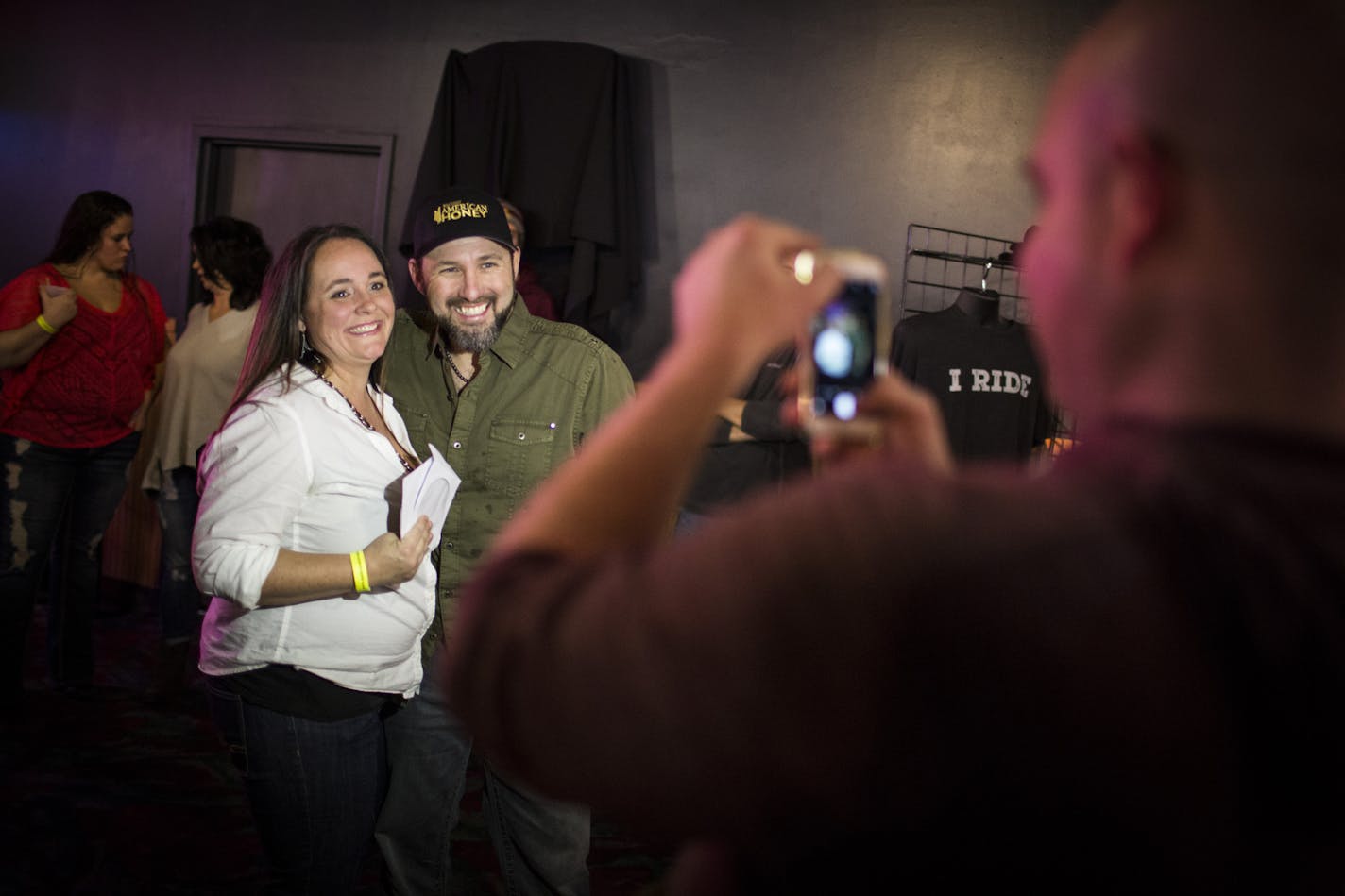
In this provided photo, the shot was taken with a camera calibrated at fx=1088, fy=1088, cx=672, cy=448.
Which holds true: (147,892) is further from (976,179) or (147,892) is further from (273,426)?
(976,179)

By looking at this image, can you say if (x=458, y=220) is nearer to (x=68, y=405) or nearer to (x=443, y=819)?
(x=443, y=819)

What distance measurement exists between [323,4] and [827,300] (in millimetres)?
5381

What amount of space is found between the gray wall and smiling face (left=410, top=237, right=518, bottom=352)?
2105mm

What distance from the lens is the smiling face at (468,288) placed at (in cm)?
274

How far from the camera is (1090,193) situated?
1.98 ft

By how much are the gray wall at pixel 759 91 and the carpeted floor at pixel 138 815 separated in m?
2.35

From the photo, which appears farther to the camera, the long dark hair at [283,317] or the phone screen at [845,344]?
the long dark hair at [283,317]

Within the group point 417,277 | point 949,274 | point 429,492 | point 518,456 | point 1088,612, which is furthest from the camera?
point 949,274

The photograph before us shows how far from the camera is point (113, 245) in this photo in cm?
400

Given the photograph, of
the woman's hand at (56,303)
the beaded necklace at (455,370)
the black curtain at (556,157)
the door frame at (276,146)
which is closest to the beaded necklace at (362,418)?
the beaded necklace at (455,370)

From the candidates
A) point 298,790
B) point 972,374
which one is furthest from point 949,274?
point 298,790

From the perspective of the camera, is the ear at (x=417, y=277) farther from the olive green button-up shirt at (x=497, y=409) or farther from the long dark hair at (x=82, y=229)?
the long dark hair at (x=82, y=229)

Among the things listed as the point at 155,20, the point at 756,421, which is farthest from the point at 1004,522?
the point at 155,20

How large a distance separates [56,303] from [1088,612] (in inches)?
159
